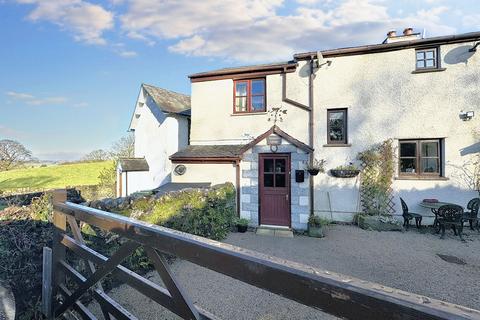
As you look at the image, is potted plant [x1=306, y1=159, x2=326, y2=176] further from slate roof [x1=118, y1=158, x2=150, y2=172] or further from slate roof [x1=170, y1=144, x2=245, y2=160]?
slate roof [x1=118, y1=158, x2=150, y2=172]

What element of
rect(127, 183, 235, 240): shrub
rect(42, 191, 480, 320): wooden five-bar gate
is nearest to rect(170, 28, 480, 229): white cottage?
rect(127, 183, 235, 240): shrub

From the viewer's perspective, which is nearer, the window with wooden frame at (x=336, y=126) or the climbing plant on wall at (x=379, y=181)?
the climbing plant on wall at (x=379, y=181)

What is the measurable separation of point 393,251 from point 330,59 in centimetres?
731

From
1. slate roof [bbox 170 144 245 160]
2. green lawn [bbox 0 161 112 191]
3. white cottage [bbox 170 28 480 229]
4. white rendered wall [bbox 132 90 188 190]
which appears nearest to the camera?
white cottage [bbox 170 28 480 229]

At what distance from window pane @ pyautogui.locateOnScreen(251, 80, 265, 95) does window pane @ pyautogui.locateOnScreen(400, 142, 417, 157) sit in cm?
586

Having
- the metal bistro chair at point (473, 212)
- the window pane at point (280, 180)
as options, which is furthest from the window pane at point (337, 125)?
the metal bistro chair at point (473, 212)

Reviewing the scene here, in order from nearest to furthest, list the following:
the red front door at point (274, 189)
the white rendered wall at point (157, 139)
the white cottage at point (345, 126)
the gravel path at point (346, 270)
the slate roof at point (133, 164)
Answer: the gravel path at point (346, 270)
the white cottage at point (345, 126)
the red front door at point (274, 189)
the white rendered wall at point (157, 139)
the slate roof at point (133, 164)

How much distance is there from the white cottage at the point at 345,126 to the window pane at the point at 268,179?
0.12 ft

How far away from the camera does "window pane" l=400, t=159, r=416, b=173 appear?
30.7ft

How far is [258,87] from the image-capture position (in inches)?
428

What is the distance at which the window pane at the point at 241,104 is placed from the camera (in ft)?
36.1

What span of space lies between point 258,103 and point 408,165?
6283 mm

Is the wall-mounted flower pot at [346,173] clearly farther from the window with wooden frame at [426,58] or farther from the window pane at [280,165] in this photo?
the window with wooden frame at [426,58]

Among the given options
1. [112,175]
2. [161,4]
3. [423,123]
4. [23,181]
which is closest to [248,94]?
[161,4]
